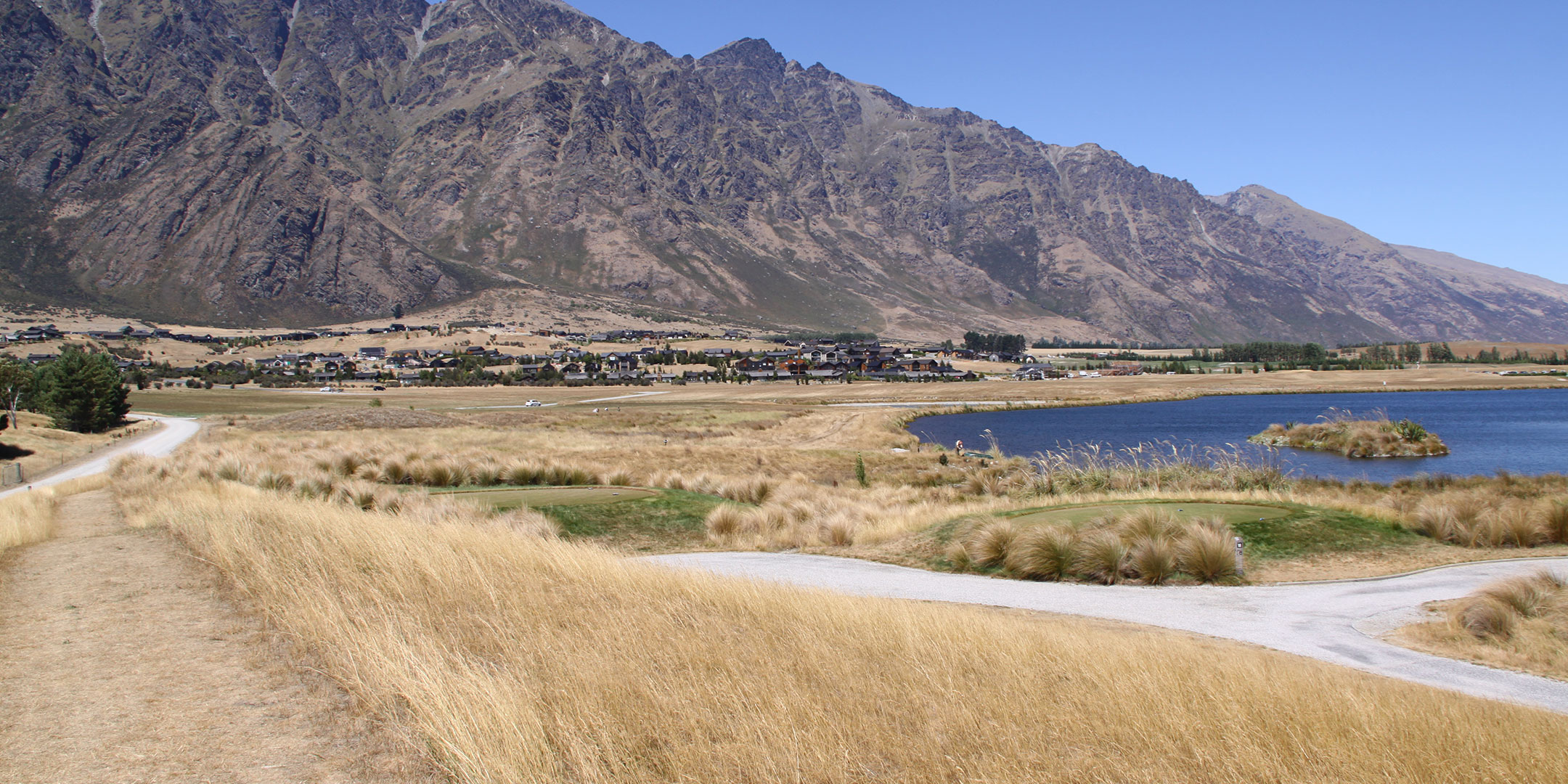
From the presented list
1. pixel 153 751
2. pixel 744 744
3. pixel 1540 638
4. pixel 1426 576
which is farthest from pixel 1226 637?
pixel 153 751

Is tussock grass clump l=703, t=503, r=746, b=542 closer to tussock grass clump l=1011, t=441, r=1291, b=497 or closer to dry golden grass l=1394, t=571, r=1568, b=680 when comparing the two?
tussock grass clump l=1011, t=441, r=1291, b=497

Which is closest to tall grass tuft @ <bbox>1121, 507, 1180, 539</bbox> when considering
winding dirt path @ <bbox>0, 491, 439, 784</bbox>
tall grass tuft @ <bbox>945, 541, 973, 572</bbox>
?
tall grass tuft @ <bbox>945, 541, 973, 572</bbox>

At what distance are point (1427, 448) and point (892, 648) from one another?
53.5m

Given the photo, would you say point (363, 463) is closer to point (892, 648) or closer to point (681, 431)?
point (892, 648)

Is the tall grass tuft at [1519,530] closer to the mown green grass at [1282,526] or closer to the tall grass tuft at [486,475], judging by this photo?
the mown green grass at [1282,526]

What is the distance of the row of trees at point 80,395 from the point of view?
57281mm

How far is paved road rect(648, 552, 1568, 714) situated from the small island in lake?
41919mm

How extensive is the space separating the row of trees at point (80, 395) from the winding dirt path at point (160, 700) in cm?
5703

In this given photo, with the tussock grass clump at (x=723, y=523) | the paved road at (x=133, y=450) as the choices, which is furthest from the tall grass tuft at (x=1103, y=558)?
the paved road at (x=133, y=450)

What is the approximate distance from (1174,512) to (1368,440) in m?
41.7

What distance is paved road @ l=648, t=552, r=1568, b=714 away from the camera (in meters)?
7.61

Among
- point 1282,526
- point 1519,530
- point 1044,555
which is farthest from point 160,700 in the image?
point 1519,530

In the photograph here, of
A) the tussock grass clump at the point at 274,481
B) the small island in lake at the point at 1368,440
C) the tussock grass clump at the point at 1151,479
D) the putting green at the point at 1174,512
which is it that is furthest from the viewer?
the small island in lake at the point at 1368,440

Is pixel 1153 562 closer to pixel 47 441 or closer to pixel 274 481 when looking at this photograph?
pixel 274 481
